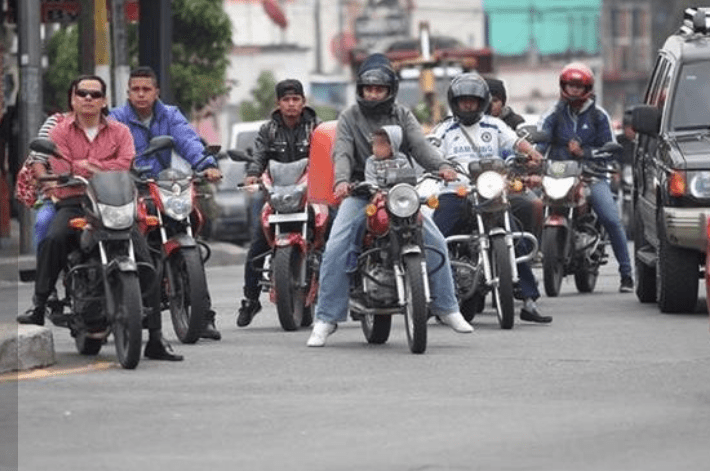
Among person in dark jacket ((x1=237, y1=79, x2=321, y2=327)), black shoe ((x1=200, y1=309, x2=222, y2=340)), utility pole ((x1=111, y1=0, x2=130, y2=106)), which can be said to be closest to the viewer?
black shoe ((x1=200, y1=309, x2=222, y2=340))

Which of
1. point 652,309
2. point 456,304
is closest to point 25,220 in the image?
point 652,309

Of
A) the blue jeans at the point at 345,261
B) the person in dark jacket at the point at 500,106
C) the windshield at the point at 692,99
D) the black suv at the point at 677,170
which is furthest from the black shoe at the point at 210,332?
the person in dark jacket at the point at 500,106

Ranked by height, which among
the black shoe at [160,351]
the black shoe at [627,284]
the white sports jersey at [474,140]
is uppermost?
the white sports jersey at [474,140]

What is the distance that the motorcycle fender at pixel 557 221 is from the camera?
20859mm

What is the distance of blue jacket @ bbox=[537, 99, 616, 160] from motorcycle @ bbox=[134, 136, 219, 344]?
5.52 m

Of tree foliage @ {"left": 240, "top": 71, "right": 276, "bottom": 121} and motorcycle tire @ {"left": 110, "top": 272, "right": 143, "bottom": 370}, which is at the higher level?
motorcycle tire @ {"left": 110, "top": 272, "right": 143, "bottom": 370}

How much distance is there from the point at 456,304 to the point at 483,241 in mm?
1249

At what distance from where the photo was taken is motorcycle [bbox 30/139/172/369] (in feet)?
46.8

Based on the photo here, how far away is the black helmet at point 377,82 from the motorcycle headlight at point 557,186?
196 inches

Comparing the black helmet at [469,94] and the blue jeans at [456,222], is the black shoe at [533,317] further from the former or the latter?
the black helmet at [469,94]

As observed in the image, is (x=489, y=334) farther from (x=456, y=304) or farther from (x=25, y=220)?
(x=25, y=220)

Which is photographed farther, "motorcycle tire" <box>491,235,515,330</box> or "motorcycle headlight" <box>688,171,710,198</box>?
"motorcycle headlight" <box>688,171,710,198</box>

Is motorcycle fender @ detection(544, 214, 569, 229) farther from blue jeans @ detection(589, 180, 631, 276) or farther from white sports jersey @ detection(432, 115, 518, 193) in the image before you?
white sports jersey @ detection(432, 115, 518, 193)

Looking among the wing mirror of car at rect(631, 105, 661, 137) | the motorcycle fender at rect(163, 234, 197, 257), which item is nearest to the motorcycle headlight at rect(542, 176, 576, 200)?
the wing mirror of car at rect(631, 105, 661, 137)
